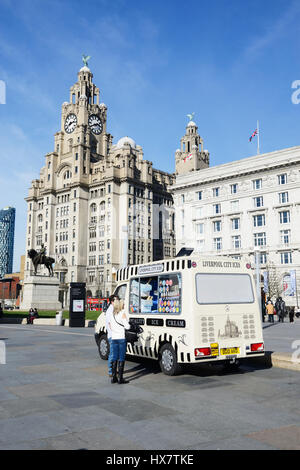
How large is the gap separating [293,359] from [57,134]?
343 feet

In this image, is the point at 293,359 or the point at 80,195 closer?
the point at 293,359

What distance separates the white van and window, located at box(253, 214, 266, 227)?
54.6 metres

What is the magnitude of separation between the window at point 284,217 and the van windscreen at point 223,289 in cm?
5332

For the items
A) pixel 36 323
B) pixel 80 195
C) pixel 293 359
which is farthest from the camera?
pixel 80 195

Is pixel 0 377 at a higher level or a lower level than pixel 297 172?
Answer: lower

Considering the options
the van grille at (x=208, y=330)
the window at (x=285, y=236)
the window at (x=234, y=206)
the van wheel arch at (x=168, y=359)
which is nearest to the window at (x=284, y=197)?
the window at (x=285, y=236)

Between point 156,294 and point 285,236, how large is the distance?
5385cm

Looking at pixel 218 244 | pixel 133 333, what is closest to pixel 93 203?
pixel 218 244

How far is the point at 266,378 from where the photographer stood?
1017 cm

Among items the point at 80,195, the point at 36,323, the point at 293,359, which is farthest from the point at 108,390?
the point at 80,195

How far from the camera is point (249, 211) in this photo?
65.1 m

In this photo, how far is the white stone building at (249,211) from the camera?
60.5 meters

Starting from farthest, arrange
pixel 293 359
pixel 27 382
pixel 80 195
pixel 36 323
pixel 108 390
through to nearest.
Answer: pixel 80 195, pixel 36 323, pixel 293 359, pixel 27 382, pixel 108 390

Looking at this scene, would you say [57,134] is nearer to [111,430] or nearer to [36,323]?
[36,323]
